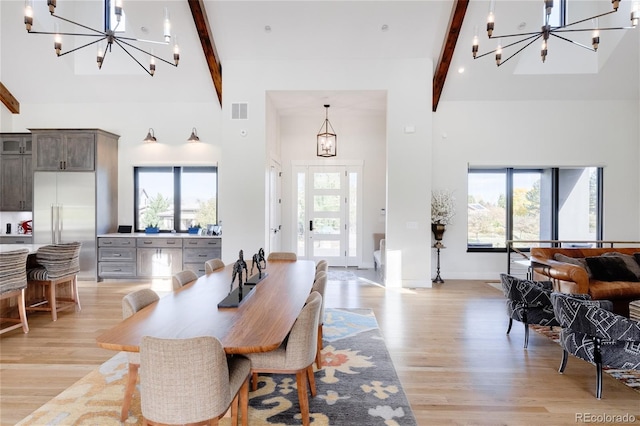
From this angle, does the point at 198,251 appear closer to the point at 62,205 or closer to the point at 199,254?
the point at 199,254

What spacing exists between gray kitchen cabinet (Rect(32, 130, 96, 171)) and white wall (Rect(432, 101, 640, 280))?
635 centimetres

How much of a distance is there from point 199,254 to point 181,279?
334cm

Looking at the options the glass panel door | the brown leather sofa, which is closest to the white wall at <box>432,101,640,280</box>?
the glass panel door

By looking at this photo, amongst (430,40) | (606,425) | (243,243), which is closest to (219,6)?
(430,40)

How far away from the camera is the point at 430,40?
210 inches

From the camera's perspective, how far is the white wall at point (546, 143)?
637 centimetres

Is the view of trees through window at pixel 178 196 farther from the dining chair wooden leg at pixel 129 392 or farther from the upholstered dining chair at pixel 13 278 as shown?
the dining chair wooden leg at pixel 129 392

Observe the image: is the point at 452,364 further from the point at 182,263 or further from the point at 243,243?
the point at 182,263

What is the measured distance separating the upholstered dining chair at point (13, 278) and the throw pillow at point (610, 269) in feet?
22.0

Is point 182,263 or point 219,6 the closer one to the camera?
point 219,6

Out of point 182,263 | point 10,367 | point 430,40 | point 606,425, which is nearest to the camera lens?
point 606,425

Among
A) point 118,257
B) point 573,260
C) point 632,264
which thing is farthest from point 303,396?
point 118,257

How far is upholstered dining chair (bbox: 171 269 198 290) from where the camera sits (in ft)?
9.02

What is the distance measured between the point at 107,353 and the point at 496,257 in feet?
20.9
